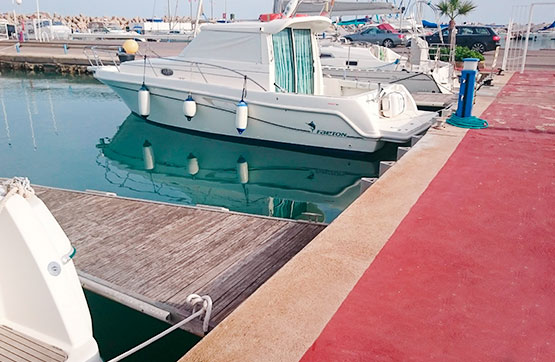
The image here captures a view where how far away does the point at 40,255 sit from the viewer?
289 cm

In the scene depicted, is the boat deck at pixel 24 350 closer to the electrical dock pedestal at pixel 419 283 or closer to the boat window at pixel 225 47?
the electrical dock pedestal at pixel 419 283

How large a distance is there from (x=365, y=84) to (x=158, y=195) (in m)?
5.26

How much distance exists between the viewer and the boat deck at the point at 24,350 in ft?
9.53

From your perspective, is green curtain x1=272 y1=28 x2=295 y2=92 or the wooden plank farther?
green curtain x1=272 y1=28 x2=295 y2=92

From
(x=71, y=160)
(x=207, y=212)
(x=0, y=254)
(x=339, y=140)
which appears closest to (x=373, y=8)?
(x=339, y=140)

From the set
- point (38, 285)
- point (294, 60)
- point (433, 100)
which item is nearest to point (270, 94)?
point (294, 60)

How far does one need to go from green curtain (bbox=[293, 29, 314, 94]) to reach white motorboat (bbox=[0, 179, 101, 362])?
7753 mm

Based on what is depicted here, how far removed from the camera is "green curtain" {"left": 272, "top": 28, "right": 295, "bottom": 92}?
9727 mm

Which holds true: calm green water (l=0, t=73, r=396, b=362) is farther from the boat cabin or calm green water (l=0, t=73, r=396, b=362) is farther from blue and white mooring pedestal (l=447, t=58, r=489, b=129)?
blue and white mooring pedestal (l=447, t=58, r=489, b=129)

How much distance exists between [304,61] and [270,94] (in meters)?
1.50

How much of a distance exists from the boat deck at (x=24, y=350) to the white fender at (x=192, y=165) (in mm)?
6442

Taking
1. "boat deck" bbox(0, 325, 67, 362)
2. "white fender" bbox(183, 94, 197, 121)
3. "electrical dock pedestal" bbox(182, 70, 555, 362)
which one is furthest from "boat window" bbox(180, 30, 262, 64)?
"boat deck" bbox(0, 325, 67, 362)

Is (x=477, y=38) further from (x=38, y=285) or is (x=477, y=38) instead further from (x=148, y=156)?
(x=38, y=285)

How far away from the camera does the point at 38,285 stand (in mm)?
2914
